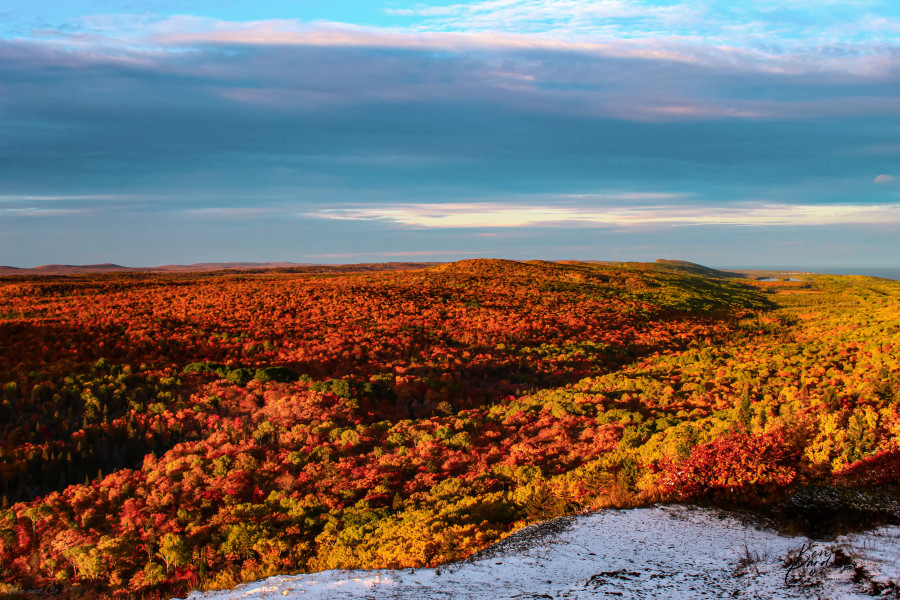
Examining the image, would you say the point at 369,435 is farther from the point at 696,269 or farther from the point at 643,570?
the point at 696,269

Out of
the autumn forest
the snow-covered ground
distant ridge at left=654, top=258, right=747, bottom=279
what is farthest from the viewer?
distant ridge at left=654, top=258, right=747, bottom=279

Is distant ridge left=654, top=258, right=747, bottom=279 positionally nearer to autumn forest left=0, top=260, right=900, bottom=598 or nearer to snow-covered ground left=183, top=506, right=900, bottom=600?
autumn forest left=0, top=260, right=900, bottom=598

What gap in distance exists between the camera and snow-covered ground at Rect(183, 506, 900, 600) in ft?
20.5

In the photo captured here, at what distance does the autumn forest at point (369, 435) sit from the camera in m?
9.04

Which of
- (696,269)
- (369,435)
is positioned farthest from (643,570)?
(696,269)

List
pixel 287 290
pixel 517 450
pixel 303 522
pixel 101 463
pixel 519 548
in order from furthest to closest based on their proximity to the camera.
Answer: pixel 287 290 < pixel 101 463 < pixel 517 450 < pixel 303 522 < pixel 519 548

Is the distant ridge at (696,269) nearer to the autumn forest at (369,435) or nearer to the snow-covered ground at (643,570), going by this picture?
the autumn forest at (369,435)

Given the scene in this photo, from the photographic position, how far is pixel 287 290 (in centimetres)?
4384

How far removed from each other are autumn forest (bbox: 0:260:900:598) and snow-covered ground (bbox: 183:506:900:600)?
68 cm

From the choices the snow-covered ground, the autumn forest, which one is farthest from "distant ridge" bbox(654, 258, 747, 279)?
the snow-covered ground

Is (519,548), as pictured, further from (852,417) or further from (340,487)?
(852,417)

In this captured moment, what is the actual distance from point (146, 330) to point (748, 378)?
89.1 feet

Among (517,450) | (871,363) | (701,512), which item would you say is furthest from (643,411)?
(871,363)

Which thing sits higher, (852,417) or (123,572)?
(852,417)
